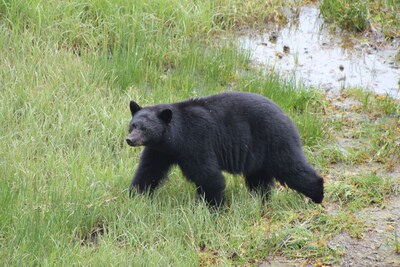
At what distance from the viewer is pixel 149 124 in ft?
24.3

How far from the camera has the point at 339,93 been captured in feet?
34.1

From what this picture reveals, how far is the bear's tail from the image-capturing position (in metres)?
7.79

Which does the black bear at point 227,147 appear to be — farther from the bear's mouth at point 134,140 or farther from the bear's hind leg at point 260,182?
the bear's mouth at point 134,140

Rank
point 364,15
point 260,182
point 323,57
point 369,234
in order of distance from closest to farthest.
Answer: point 369,234, point 260,182, point 323,57, point 364,15

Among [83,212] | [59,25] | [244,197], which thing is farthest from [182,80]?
[83,212]

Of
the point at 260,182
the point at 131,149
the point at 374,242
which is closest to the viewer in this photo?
the point at 374,242

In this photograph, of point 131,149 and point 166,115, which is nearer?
point 166,115

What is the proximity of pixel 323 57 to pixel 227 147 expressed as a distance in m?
3.94

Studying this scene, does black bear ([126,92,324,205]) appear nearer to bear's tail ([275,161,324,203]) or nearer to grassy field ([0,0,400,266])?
bear's tail ([275,161,324,203])

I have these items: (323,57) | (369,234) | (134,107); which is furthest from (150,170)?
(323,57)

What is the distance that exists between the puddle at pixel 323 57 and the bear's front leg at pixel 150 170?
2972 mm

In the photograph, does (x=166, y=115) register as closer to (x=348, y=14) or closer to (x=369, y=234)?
(x=369, y=234)

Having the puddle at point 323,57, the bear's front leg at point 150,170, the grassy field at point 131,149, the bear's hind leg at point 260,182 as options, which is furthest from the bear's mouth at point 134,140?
the puddle at point 323,57

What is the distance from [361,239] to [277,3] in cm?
555
